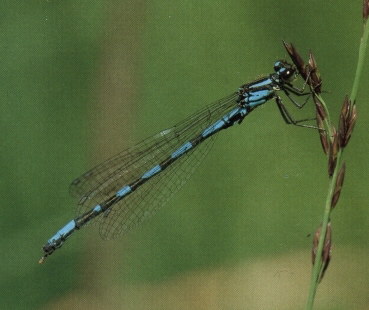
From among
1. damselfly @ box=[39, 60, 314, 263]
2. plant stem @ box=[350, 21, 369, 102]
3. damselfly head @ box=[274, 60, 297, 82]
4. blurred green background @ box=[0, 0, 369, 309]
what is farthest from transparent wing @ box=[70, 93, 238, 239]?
plant stem @ box=[350, 21, 369, 102]

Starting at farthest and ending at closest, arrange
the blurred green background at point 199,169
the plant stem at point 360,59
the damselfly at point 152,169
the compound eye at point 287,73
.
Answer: the damselfly at point 152,169, the blurred green background at point 199,169, the compound eye at point 287,73, the plant stem at point 360,59

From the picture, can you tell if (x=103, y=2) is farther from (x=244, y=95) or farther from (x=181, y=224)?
(x=181, y=224)

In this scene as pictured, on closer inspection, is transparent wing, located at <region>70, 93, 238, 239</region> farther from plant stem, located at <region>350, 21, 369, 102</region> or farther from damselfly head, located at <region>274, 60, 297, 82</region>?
plant stem, located at <region>350, 21, 369, 102</region>

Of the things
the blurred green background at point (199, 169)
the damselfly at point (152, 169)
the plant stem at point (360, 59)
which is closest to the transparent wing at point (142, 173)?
the damselfly at point (152, 169)

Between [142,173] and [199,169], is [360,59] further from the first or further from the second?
[142,173]

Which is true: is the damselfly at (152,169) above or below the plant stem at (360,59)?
above

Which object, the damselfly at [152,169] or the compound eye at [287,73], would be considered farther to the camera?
the damselfly at [152,169]

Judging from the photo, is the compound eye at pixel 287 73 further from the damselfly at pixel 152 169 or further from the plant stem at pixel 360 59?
the plant stem at pixel 360 59
